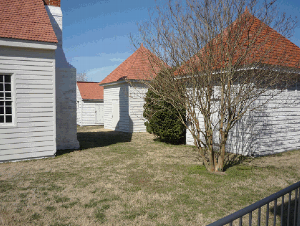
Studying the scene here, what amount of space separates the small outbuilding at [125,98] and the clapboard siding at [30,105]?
25.5 ft

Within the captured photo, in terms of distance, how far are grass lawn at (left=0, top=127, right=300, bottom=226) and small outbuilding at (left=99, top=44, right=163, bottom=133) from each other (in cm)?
810

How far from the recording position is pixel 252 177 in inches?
287

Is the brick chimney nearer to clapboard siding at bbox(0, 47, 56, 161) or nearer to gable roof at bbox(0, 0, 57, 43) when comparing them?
gable roof at bbox(0, 0, 57, 43)

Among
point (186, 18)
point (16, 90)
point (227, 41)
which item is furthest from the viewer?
point (16, 90)

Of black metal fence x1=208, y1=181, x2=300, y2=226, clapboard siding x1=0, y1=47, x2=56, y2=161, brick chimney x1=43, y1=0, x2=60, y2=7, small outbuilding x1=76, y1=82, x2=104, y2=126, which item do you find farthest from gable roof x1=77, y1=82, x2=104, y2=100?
black metal fence x1=208, y1=181, x2=300, y2=226

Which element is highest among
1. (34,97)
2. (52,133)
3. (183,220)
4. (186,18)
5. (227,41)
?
(186,18)

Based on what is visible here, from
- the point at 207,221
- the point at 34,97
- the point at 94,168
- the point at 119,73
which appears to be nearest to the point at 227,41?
the point at 207,221

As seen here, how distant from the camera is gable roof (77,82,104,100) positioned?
25025 millimetres

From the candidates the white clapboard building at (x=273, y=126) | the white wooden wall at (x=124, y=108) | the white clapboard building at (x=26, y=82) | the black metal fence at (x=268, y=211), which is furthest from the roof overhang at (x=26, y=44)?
the black metal fence at (x=268, y=211)

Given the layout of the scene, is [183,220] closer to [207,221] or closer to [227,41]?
[207,221]

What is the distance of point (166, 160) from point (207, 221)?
4951 millimetres

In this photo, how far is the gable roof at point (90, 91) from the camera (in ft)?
82.1

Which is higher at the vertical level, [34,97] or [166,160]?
[34,97]

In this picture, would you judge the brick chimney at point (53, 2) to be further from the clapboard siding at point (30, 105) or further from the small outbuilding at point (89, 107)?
the small outbuilding at point (89, 107)
